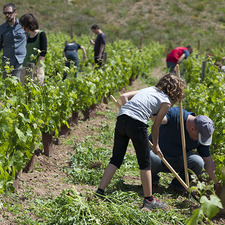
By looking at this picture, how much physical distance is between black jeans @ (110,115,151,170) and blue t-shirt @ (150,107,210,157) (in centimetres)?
65

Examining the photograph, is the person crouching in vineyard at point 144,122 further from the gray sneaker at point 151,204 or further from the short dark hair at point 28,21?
the short dark hair at point 28,21

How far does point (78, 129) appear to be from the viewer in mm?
6250

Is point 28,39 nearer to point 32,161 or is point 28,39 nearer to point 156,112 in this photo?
point 32,161

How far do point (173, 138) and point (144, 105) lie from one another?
0.82 metres

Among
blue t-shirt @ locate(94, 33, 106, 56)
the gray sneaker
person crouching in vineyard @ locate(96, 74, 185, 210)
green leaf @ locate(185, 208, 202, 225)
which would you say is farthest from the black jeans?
blue t-shirt @ locate(94, 33, 106, 56)

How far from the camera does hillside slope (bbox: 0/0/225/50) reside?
31219mm

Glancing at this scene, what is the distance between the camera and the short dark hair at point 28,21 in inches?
216

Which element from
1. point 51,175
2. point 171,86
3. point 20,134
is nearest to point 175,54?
point 51,175

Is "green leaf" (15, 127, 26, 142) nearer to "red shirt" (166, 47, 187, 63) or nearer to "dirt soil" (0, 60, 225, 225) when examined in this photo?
"dirt soil" (0, 60, 225, 225)

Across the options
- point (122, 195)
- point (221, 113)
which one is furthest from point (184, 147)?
point (221, 113)

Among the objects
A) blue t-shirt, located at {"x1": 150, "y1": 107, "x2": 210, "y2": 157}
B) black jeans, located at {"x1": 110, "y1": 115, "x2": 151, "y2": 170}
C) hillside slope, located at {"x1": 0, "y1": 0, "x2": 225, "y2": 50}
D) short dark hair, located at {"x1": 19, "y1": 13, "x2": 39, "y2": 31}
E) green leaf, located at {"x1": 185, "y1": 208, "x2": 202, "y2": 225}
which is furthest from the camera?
hillside slope, located at {"x1": 0, "y1": 0, "x2": 225, "y2": 50}

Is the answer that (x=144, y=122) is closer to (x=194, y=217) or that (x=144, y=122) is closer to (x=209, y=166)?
(x=209, y=166)

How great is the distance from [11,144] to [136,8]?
35598mm

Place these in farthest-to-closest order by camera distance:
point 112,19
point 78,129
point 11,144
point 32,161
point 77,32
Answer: point 112,19 → point 77,32 → point 78,129 → point 32,161 → point 11,144
